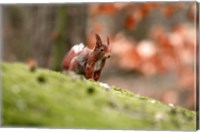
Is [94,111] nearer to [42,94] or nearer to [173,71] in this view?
[42,94]

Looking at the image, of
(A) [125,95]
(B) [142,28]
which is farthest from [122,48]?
(A) [125,95]

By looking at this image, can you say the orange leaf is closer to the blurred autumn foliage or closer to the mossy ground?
the blurred autumn foliage

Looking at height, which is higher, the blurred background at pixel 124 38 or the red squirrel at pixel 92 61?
the blurred background at pixel 124 38

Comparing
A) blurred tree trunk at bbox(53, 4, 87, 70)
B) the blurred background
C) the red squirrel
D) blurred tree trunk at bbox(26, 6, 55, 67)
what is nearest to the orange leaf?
the blurred background

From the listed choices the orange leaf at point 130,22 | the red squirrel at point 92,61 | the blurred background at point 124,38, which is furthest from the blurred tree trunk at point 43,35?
the red squirrel at point 92,61

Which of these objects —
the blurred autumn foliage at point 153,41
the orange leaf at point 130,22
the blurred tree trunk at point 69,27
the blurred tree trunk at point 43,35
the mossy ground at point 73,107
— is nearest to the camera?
the mossy ground at point 73,107

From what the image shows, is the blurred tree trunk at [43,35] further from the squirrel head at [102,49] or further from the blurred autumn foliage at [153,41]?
the squirrel head at [102,49]

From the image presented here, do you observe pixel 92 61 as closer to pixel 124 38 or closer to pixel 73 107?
pixel 73 107
